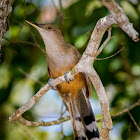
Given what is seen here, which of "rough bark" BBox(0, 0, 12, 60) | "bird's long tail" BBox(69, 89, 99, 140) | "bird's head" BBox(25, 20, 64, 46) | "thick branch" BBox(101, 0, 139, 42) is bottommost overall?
"bird's long tail" BBox(69, 89, 99, 140)

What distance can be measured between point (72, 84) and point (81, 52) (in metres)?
0.81

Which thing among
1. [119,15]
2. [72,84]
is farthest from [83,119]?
[119,15]

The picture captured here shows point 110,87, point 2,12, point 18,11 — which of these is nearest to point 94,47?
point 2,12

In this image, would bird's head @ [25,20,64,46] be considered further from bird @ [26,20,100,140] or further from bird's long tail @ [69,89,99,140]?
bird's long tail @ [69,89,99,140]

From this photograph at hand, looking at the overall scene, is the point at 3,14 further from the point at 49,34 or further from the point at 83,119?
the point at 83,119

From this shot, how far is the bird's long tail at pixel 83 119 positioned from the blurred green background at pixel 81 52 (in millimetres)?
496

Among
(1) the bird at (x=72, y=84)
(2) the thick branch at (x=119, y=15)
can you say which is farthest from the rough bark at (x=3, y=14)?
(2) the thick branch at (x=119, y=15)

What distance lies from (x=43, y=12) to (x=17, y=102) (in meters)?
1.53

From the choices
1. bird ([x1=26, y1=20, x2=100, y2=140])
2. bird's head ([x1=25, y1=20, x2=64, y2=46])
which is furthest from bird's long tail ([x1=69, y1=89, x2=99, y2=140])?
bird's head ([x1=25, y1=20, x2=64, y2=46])

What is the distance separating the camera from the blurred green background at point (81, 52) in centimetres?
433

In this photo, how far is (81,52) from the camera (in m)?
4.53

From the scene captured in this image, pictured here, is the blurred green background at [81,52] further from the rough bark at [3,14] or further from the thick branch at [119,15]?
the thick branch at [119,15]

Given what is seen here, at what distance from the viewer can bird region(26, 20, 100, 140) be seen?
12.0 feet

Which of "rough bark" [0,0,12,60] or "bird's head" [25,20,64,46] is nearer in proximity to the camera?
"rough bark" [0,0,12,60]
